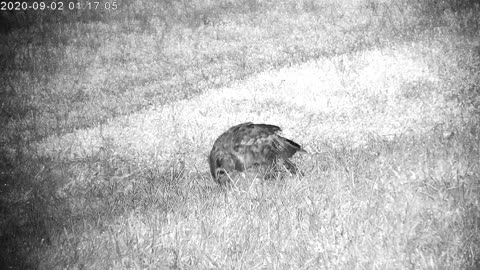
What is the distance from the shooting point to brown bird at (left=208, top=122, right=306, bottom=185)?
14.8ft

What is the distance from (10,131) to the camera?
9234 mm

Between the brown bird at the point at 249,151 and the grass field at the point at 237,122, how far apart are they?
247 millimetres

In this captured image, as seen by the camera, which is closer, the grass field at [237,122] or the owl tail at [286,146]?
the grass field at [237,122]

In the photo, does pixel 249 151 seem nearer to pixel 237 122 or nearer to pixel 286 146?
pixel 286 146

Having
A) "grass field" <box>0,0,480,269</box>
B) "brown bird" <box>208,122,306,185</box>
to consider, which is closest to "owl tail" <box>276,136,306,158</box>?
"brown bird" <box>208,122,306,185</box>

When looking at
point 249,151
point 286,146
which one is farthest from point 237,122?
point 249,151

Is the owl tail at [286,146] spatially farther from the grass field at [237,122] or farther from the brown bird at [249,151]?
the grass field at [237,122]

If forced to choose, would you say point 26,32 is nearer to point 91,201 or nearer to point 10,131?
point 10,131

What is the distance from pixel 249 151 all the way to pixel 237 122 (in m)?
3.06

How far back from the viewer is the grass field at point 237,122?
3.14 meters

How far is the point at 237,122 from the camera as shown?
755 centimetres

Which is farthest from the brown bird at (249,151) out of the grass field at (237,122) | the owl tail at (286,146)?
the grass field at (237,122)

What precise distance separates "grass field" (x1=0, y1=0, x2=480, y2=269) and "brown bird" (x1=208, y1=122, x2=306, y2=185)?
0.81ft

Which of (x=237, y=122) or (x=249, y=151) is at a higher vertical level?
(x=249, y=151)
